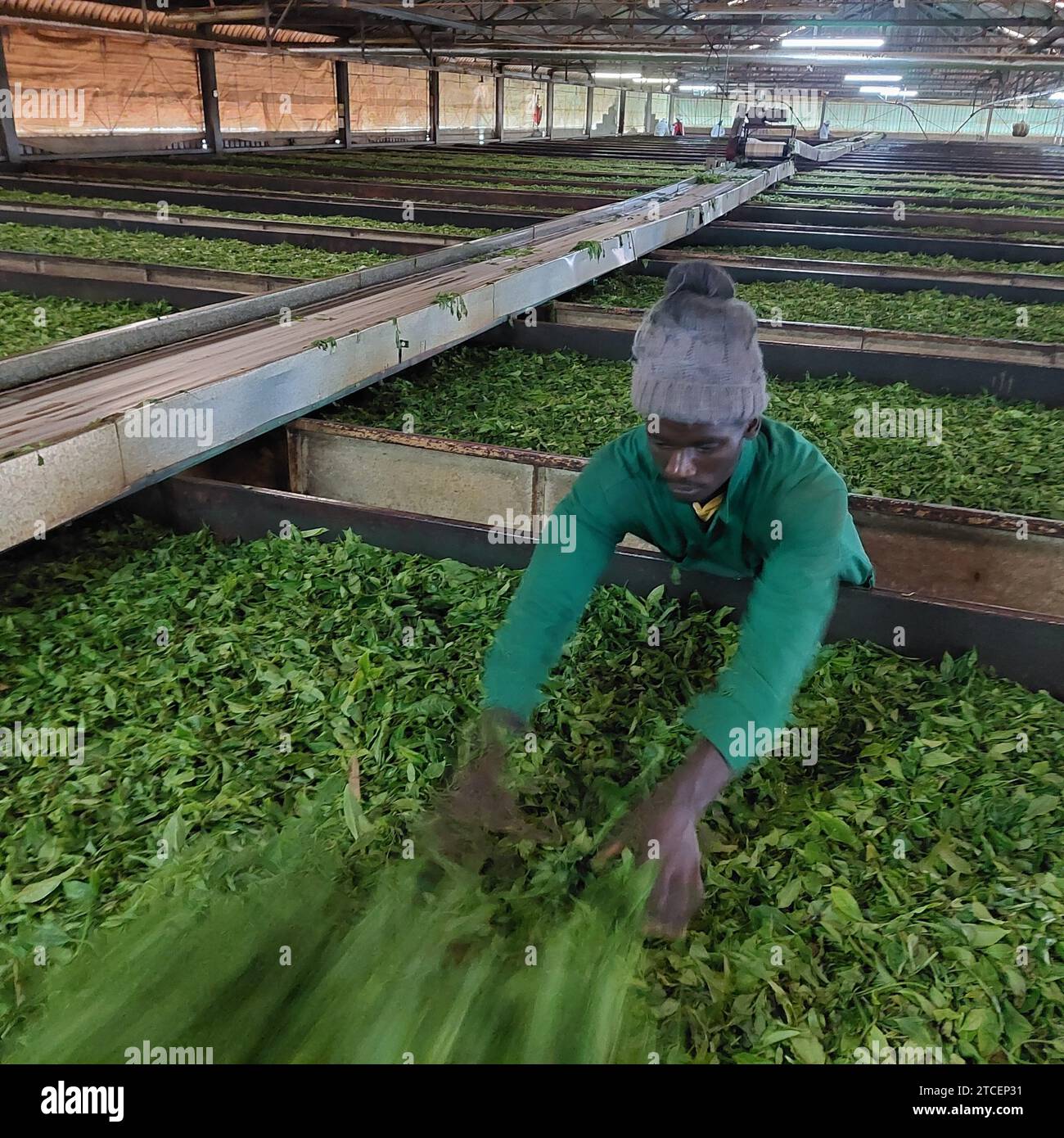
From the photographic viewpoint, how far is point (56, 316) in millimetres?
5176

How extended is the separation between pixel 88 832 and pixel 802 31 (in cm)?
2568

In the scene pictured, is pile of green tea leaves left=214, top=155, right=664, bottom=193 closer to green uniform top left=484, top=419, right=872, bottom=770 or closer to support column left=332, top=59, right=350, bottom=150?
support column left=332, top=59, right=350, bottom=150

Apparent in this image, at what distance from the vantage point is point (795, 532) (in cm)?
198

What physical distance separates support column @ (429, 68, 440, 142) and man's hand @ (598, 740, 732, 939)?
25085 mm

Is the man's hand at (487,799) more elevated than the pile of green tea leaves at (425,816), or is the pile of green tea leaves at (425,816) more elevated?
the man's hand at (487,799)

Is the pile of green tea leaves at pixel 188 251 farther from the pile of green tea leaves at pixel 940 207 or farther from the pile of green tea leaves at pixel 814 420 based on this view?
the pile of green tea leaves at pixel 940 207

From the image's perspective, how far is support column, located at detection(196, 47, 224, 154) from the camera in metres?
16.6

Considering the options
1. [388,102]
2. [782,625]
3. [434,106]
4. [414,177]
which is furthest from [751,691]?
[434,106]

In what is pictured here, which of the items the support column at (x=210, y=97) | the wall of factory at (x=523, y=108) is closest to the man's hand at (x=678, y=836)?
the support column at (x=210, y=97)

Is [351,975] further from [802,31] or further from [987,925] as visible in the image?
[802,31]

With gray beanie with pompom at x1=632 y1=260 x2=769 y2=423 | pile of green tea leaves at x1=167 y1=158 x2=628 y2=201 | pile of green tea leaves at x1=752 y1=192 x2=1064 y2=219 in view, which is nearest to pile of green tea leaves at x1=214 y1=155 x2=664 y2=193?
pile of green tea leaves at x1=167 y1=158 x2=628 y2=201

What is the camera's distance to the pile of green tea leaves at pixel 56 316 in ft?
15.1

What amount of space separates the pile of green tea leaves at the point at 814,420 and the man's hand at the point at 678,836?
251 centimetres

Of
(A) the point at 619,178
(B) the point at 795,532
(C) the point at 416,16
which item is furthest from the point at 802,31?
(B) the point at 795,532
